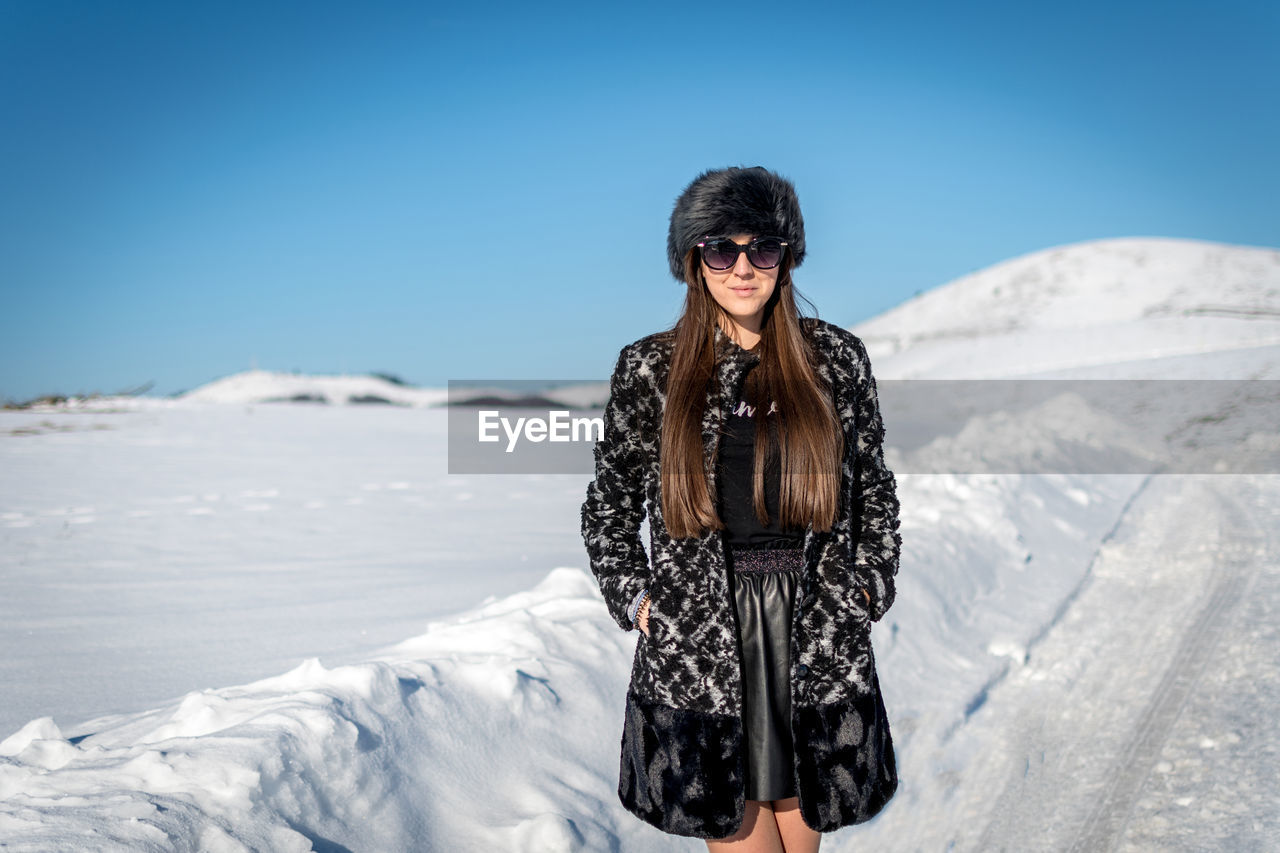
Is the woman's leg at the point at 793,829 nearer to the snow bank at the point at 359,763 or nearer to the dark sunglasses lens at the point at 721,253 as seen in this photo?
the snow bank at the point at 359,763

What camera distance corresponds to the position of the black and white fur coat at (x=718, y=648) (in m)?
1.91

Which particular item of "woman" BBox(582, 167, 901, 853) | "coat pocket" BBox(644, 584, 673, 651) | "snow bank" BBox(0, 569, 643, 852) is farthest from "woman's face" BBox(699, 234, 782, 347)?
"snow bank" BBox(0, 569, 643, 852)

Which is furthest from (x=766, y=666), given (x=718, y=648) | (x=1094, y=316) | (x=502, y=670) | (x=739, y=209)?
(x=1094, y=316)

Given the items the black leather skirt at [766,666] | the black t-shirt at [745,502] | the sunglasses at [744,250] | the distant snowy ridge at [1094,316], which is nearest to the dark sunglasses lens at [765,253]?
the sunglasses at [744,250]

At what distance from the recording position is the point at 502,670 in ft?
10.9

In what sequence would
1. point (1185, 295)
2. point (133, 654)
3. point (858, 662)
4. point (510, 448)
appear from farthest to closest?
point (1185, 295), point (510, 448), point (133, 654), point (858, 662)

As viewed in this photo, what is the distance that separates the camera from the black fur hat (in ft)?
6.68

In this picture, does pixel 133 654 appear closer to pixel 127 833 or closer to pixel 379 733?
pixel 379 733

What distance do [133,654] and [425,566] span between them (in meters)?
2.51

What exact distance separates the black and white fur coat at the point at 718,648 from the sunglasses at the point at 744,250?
210mm

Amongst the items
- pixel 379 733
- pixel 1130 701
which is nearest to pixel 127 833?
pixel 379 733

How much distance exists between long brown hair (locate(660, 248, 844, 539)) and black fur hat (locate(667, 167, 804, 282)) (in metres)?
0.14

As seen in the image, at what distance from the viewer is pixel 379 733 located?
274cm

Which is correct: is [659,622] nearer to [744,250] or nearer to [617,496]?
[617,496]
